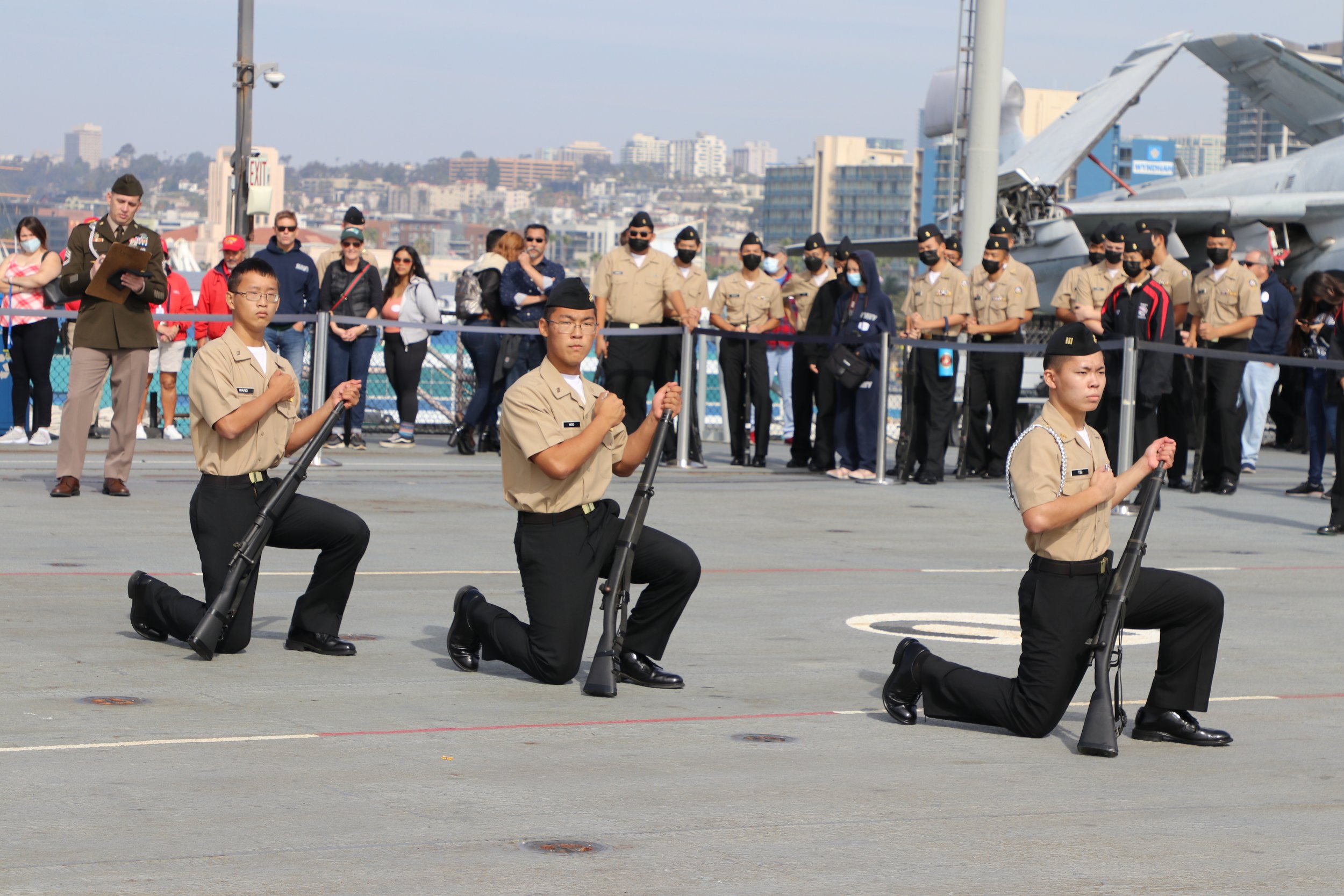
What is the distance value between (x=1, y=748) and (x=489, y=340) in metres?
12.1

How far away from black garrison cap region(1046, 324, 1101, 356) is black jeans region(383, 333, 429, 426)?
12.0m

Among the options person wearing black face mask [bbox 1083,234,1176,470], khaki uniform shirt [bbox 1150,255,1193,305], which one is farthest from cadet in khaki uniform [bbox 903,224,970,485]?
khaki uniform shirt [bbox 1150,255,1193,305]

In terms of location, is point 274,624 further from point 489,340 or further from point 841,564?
point 489,340

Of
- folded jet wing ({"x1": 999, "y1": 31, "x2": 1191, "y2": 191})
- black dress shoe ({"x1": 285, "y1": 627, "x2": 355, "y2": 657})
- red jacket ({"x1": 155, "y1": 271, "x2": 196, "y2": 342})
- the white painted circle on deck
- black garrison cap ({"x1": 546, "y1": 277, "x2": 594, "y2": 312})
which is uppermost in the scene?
folded jet wing ({"x1": 999, "y1": 31, "x2": 1191, "y2": 191})

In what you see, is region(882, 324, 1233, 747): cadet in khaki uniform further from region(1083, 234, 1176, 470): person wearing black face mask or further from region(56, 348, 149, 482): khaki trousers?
region(1083, 234, 1176, 470): person wearing black face mask

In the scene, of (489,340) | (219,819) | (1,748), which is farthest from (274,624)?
(489,340)

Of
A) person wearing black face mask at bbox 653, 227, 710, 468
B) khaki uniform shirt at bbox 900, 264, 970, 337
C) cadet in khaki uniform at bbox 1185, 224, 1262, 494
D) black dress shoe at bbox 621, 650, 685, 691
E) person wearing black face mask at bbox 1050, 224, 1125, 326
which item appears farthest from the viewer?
person wearing black face mask at bbox 653, 227, 710, 468

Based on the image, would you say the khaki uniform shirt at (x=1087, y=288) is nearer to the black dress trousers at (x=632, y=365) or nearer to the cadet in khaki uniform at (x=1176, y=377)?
the cadet in khaki uniform at (x=1176, y=377)

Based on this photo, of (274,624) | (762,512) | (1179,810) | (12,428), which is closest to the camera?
(1179,810)

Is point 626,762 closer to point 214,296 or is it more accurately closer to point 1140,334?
point 1140,334

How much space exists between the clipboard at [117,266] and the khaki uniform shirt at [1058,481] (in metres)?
7.67

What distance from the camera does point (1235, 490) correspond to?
15.8m

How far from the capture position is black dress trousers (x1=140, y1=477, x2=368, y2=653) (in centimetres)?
748

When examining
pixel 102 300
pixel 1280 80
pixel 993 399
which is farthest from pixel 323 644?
pixel 1280 80
